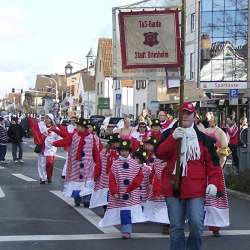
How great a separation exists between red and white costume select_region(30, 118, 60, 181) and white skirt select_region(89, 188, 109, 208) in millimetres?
5788

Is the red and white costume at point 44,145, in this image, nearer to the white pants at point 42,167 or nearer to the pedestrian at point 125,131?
the white pants at point 42,167

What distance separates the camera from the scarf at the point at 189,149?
675cm

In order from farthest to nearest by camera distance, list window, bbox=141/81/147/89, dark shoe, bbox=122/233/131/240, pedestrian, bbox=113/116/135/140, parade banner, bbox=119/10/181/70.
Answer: window, bbox=141/81/147/89 < pedestrian, bbox=113/116/135/140 < parade banner, bbox=119/10/181/70 < dark shoe, bbox=122/233/131/240

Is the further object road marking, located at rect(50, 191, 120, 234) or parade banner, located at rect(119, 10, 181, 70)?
parade banner, located at rect(119, 10, 181, 70)

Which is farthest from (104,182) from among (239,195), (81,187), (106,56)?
(106,56)

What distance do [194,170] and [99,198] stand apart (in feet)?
16.3

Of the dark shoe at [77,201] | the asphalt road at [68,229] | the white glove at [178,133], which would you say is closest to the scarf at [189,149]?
the white glove at [178,133]

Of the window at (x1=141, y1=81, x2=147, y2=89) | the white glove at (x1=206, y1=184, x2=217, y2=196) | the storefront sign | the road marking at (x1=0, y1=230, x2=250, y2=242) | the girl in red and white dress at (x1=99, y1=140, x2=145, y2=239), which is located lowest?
the road marking at (x1=0, y1=230, x2=250, y2=242)

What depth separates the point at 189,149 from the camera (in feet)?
22.2

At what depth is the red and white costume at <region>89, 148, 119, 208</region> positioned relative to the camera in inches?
452

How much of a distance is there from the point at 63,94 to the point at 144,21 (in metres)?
109

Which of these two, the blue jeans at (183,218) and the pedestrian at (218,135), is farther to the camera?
the pedestrian at (218,135)

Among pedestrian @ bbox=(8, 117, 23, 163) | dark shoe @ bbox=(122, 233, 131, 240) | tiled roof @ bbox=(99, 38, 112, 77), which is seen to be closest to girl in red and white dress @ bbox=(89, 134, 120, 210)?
dark shoe @ bbox=(122, 233, 131, 240)

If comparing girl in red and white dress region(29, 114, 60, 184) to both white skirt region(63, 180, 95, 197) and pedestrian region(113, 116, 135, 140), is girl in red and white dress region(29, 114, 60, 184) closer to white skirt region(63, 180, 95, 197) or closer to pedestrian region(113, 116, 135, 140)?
pedestrian region(113, 116, 135, 140)
